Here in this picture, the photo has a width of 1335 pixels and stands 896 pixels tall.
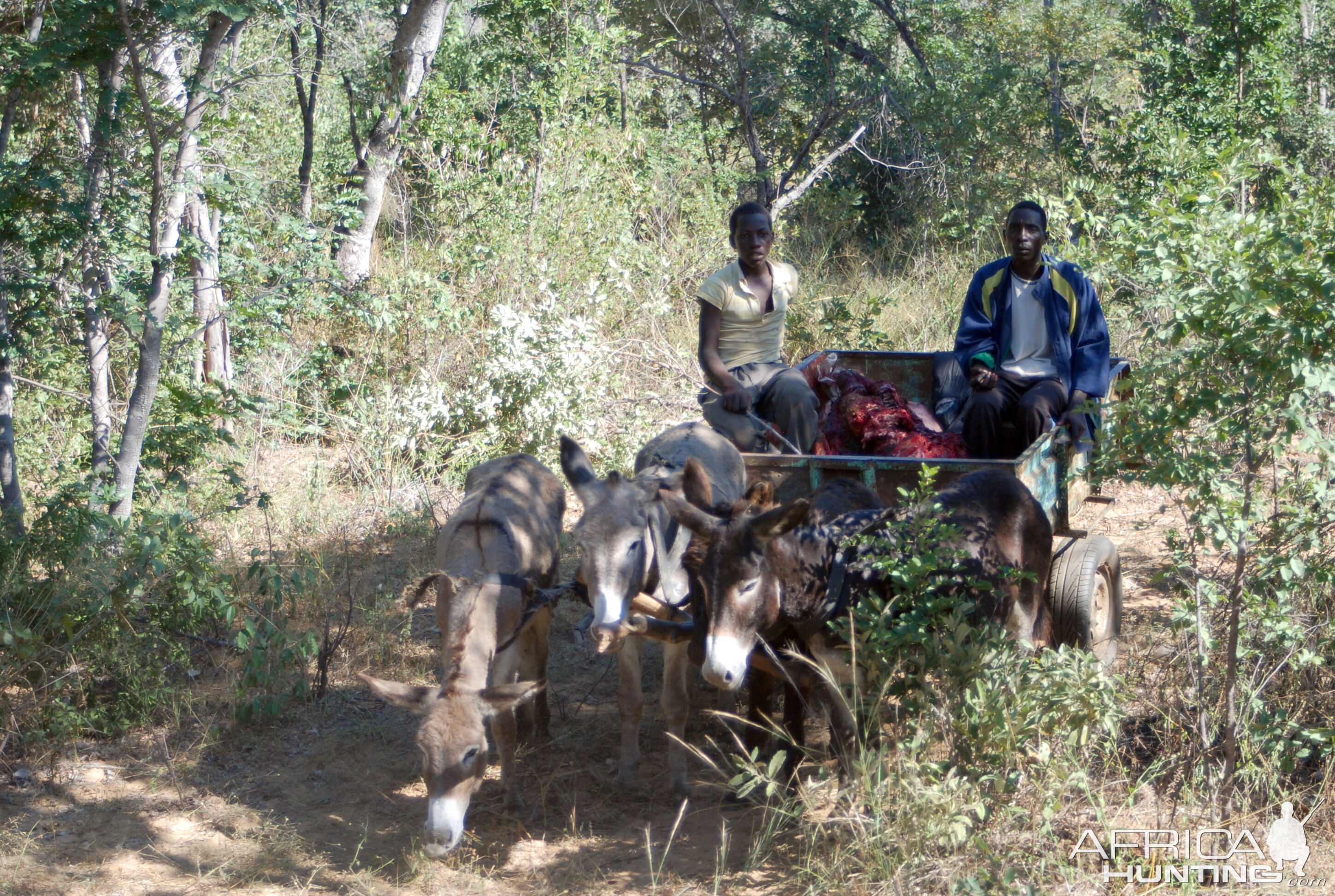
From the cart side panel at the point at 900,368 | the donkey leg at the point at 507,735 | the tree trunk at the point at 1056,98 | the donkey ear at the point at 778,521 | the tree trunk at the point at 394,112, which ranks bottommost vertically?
the donkey leg at the point at 507,735

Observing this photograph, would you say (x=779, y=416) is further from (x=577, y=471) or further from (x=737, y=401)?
(x=577, y=471)

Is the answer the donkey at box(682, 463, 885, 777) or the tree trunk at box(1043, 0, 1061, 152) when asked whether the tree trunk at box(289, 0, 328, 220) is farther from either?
the tree trunk at box(1043, 0, 1061, 152)

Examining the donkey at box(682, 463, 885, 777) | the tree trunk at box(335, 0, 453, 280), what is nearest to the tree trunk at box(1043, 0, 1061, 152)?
the tree trunk at box(335, 0, 453, 280)

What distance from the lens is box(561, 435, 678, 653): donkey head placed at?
4.14m

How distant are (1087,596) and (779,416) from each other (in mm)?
1775

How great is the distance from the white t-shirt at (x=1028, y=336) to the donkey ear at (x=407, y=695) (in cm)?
350

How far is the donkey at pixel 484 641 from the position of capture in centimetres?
401

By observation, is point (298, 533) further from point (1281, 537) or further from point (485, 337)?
point (1281, 537)

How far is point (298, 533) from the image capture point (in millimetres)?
7238

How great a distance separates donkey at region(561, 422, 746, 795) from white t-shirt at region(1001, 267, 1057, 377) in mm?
1763

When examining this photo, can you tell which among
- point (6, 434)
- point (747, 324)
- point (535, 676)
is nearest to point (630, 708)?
point (535, 676)

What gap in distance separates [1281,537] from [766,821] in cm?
215

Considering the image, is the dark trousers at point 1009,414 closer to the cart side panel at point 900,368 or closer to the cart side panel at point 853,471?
the cart side panel at point 853,471

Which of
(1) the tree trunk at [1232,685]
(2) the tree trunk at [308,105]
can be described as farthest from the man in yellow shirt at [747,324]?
(2) the tree trunk at [308,105]
